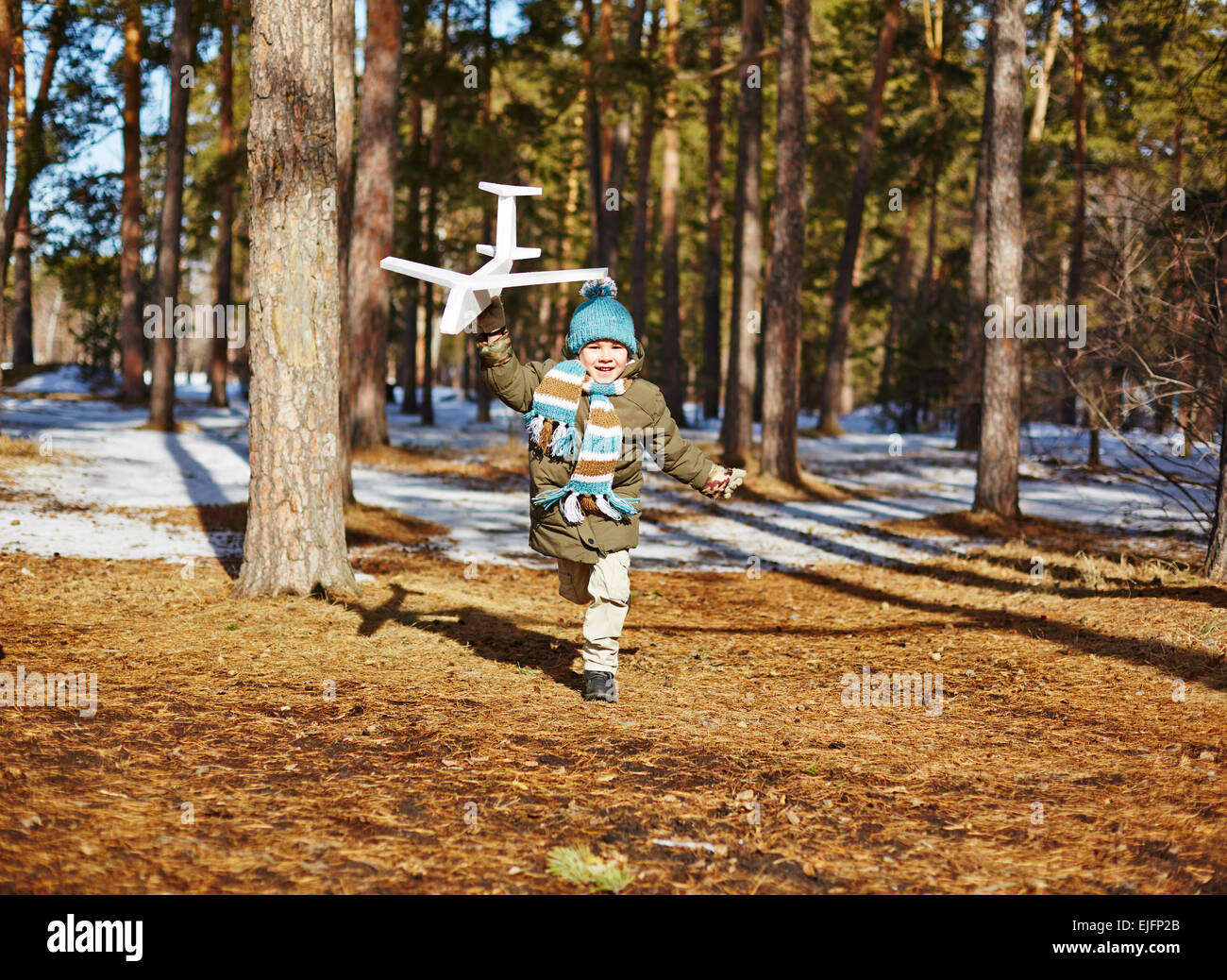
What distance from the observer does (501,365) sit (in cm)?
495

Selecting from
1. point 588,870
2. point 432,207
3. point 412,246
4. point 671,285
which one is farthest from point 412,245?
point 588,870

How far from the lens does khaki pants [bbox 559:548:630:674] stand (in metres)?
5.24

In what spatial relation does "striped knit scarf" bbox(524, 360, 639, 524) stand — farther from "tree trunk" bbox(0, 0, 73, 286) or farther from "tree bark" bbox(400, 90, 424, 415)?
"tree trunk" bbox(0, 0, 73, 286)

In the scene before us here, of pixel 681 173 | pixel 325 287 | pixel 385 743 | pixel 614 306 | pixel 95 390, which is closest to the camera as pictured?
pixel 385 743

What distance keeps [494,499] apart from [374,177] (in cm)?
491

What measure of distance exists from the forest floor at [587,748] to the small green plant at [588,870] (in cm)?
1

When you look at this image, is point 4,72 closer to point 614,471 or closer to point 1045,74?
A: point 614,471

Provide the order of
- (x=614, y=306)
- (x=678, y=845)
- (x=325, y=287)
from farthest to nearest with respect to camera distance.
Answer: (x=325, y=287), (x=614, y=306), (x=678, y=845)

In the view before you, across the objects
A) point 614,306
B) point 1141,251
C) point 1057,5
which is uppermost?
point 1057,5

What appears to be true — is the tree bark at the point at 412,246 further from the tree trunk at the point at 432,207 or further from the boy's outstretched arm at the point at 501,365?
the boy's outstretched arm at the point at 501,365
